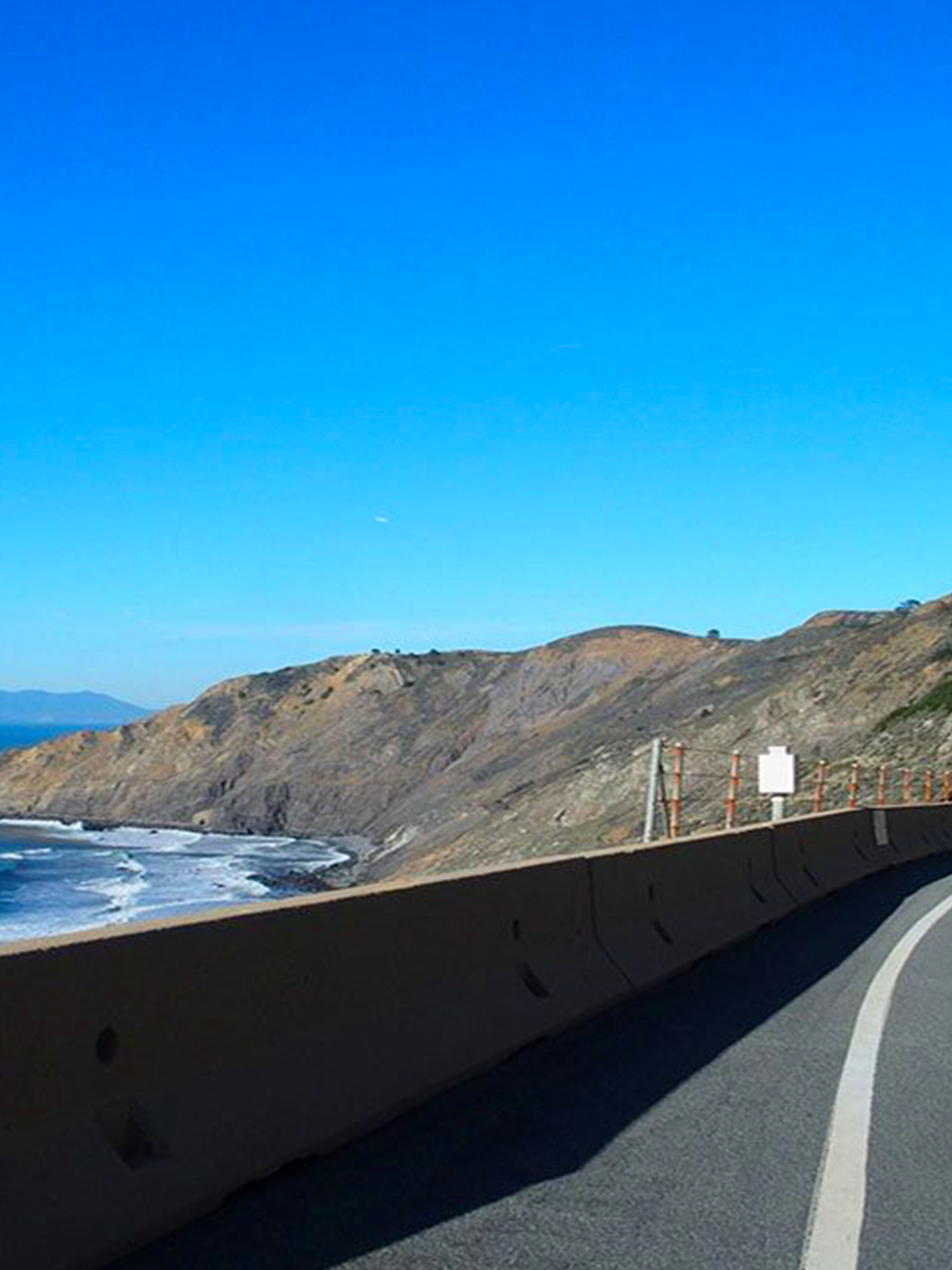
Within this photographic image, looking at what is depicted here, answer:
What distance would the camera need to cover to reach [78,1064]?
5.38 m

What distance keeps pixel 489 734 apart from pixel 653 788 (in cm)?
7740

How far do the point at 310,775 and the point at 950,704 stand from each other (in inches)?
2175

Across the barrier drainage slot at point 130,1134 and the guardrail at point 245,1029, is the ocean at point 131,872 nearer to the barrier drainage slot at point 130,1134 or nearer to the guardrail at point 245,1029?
the guardrail at point 245,1029

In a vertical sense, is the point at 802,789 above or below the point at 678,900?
above

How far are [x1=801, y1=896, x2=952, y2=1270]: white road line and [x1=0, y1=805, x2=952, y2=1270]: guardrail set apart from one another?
1.55 m

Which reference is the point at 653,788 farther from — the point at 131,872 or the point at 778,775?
the point at 131,872

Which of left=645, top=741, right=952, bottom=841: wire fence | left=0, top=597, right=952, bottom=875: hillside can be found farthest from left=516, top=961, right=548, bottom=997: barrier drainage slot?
left=0, top=597, right=952, bottom=875: hillside

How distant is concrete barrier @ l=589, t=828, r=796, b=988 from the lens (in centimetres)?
1116

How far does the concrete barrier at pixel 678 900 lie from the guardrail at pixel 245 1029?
0.57m

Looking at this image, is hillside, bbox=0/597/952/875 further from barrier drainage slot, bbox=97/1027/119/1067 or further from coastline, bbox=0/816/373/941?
barrier drainage slot, bbox=97/1027/119/1067

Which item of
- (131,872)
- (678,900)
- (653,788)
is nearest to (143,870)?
(131,872)

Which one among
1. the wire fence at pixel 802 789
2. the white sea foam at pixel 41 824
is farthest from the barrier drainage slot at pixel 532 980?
the white sea foam at pixel 41 824

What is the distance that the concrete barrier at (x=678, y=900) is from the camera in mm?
11156

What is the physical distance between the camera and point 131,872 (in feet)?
214
